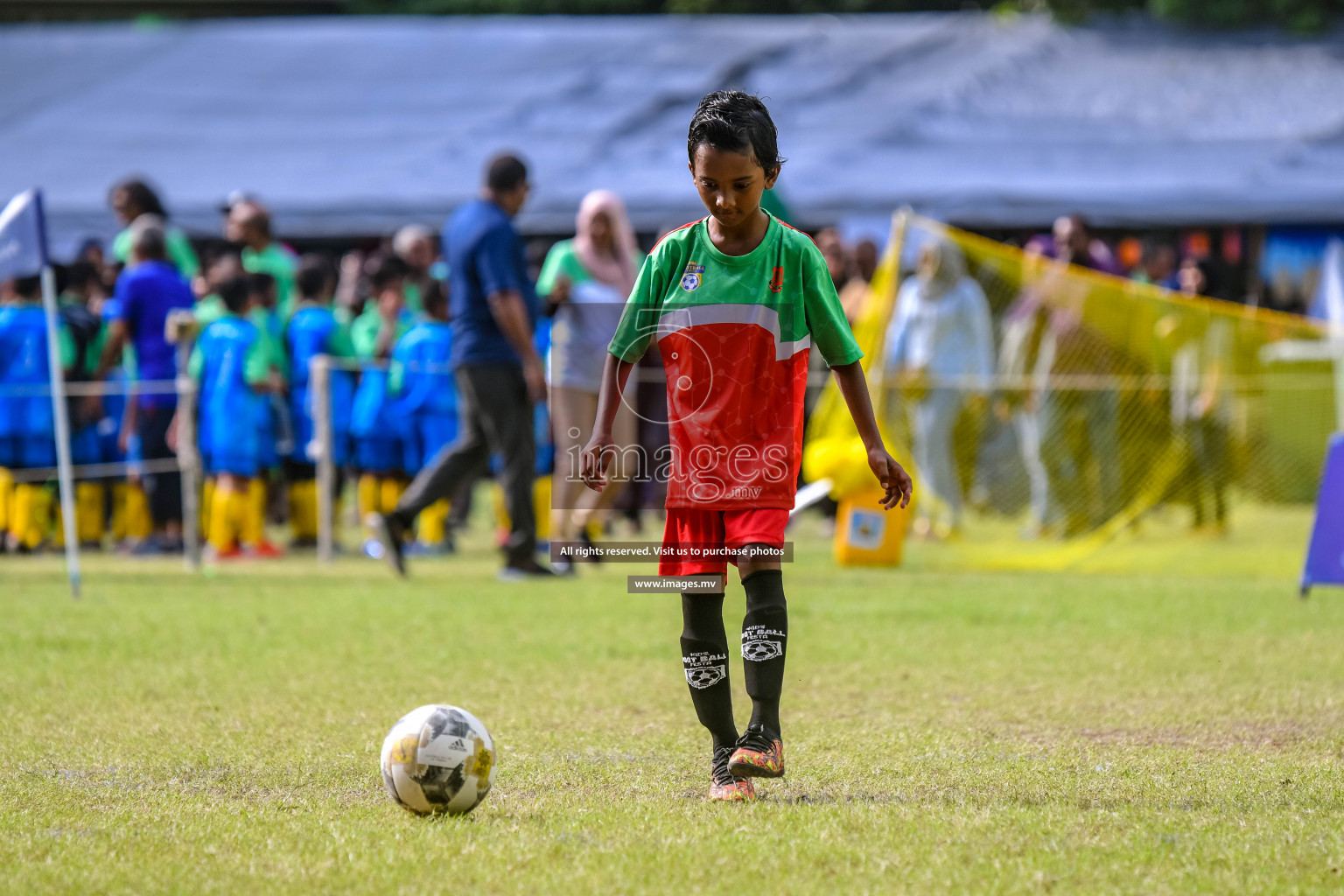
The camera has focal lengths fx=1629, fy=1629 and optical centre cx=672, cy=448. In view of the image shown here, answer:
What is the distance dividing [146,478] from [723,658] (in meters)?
7.98

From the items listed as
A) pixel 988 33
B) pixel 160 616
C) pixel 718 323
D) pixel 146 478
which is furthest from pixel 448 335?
pixel 988 33

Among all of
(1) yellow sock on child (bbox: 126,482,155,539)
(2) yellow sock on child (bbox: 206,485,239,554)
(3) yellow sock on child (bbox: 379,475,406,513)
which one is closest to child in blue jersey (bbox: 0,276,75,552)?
(1) yellow sock on child (bbox: 126,482,155,539)

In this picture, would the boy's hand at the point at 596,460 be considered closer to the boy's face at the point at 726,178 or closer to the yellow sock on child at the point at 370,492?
the boy's face at the point at 726,178

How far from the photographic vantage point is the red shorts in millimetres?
4180

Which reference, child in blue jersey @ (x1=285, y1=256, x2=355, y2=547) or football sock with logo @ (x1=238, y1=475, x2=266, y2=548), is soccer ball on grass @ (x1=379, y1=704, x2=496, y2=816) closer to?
football sock with logo @ (x1=238, y1=475, x2=266, y2=548)

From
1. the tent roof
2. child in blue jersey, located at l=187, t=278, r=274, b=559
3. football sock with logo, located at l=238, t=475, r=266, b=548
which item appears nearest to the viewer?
child in blue jersey, located at l=187, t=278, r=274, b=559

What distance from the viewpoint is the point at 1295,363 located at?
11016 mm

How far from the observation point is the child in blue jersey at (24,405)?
11.2 meters

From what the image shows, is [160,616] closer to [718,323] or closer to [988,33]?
[718,323]

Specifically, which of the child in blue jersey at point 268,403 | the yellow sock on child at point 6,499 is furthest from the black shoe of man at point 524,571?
the yellow sock on child at point 6,499

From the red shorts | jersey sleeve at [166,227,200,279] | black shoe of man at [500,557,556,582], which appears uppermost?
jersey sleeve at [166,227,200,279]

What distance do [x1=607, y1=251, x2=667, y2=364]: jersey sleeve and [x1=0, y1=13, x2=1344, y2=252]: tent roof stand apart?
499 inches

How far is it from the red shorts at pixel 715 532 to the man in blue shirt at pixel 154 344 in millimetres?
7742

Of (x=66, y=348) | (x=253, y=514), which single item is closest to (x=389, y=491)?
(x=253, y=514)
